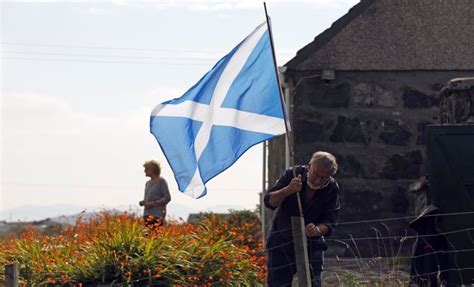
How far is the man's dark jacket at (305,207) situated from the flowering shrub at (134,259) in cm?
190

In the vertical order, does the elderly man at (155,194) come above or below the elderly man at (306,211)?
above

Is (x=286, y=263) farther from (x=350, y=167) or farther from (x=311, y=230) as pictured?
(x=350, y=167)

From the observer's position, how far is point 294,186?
9.30m

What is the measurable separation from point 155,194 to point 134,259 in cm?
331

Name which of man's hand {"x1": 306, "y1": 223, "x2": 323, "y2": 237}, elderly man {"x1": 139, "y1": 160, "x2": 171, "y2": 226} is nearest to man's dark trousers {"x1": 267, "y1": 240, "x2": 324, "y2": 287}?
man's hand {"x1": 306, "y1": 223, "x2": 323, "y2": 237}

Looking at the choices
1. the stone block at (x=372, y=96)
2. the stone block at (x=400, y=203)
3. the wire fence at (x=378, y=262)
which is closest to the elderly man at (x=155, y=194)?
the wire fence at (x=378, y=262)

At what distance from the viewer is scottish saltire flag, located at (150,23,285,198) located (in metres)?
9.73

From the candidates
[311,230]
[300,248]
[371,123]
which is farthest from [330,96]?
[300,248]

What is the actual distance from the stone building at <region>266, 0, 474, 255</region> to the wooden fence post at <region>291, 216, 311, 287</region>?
21.8ft

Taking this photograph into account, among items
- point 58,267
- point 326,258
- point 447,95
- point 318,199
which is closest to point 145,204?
point 326,258

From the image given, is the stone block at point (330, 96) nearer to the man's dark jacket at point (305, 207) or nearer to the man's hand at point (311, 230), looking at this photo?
the man's dark jacket at point (305, 207)

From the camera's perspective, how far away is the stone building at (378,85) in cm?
1559

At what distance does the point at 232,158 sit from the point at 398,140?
629cm

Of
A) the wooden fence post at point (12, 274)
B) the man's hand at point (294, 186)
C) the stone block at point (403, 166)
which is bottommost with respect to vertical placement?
the wooden fence post at point (12, 274)
